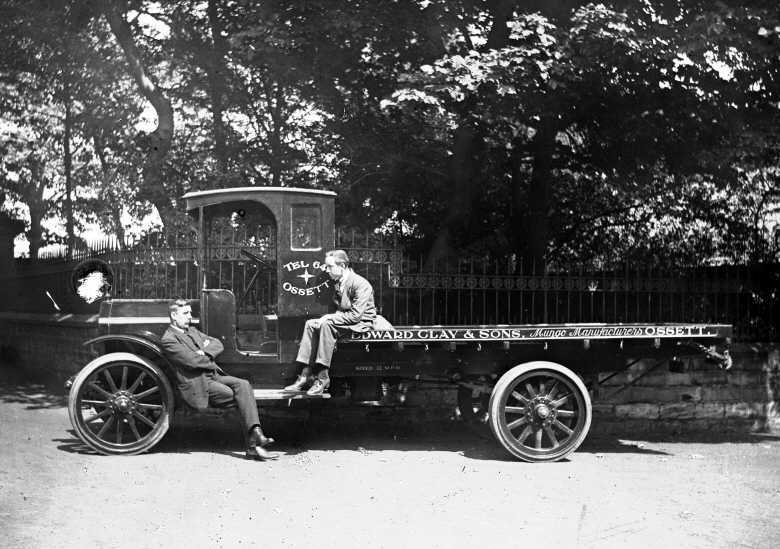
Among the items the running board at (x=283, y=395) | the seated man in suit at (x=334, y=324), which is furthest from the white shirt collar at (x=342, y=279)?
the running board at (x=283, y=395)

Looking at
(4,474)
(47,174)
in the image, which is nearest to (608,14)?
(4,474)

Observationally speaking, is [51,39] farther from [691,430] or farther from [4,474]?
[691,430]

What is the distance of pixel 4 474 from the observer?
6.46 meters

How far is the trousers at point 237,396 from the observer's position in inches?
290

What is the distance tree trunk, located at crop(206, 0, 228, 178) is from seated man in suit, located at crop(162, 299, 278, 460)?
6339 millimetres

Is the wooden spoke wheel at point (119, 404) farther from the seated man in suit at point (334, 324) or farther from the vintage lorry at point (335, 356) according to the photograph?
the seated man in suit at point (334, 324)

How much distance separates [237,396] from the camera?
292 inches

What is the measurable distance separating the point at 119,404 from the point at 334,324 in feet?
6.25

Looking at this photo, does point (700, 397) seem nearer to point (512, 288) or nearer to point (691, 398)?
point (691, 398)

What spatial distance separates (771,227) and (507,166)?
368 cm

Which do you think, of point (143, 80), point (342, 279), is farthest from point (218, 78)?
point (342, 279)

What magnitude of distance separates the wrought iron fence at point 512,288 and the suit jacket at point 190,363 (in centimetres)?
145

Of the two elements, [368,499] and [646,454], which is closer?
[368,499]

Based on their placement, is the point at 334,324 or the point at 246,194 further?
the point at 246,194
